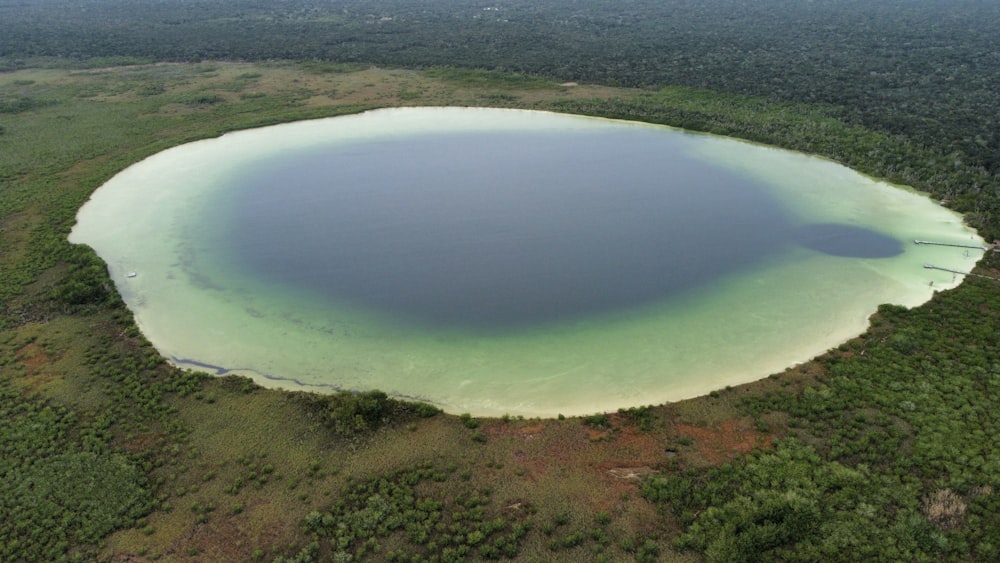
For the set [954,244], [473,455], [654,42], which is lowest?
[473,455]

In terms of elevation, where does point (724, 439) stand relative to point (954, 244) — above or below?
below

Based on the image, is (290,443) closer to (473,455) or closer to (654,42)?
(473,455)

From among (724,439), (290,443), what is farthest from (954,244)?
(290,443)

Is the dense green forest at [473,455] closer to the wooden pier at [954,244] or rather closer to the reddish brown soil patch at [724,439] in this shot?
the reddish brown soil patch at [724,439]

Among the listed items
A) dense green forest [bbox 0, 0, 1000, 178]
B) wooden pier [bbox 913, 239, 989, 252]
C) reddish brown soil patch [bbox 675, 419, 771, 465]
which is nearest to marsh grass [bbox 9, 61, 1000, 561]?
reddish brown soil patch [bbox 675, 419, 771, 465]

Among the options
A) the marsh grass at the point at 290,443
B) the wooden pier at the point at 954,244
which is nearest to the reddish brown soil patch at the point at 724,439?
the marsh grass at the point at 290,443

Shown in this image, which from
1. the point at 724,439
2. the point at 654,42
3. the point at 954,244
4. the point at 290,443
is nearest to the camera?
the point at 724,439

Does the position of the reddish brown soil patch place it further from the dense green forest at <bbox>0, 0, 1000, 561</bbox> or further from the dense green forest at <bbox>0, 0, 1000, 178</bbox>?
the dense green forest at <bbox>0, 0, 1000, 178</bbox>

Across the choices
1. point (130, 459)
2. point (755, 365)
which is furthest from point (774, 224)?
point (130, 459)

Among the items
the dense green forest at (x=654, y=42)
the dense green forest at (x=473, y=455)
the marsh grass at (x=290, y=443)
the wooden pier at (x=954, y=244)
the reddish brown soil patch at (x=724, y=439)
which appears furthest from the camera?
the dense green forest at (x=654, y=42)
